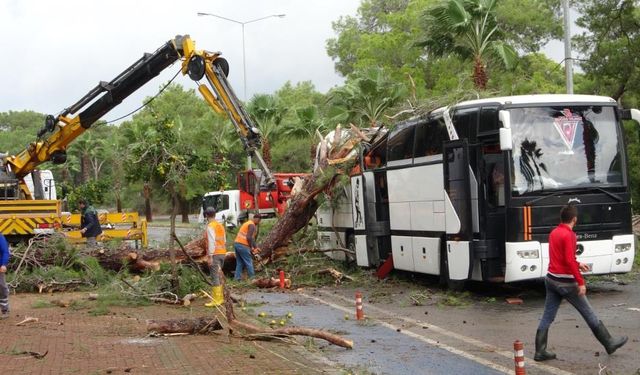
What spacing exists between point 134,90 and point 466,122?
901 cm

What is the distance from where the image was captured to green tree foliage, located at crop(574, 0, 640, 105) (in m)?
22.0

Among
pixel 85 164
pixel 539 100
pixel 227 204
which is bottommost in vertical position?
pixel 227 204

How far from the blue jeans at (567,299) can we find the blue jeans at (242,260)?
9356 millimetres

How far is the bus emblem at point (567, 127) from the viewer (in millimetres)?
13195

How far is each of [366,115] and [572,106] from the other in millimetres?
20233

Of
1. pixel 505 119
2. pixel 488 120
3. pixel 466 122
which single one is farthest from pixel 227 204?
pixel 505 119

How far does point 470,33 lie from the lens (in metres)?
27.3

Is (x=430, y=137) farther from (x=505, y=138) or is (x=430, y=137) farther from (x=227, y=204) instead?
(x=227, y=204)

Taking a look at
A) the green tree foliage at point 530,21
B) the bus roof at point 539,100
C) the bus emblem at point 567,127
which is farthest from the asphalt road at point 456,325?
the green tree foliage at point 530,21

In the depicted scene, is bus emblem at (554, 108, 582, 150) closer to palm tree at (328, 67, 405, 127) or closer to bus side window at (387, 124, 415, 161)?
bus side window at (387, 124, 415, 161)

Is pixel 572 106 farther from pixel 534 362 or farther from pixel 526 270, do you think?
pixel 534 362

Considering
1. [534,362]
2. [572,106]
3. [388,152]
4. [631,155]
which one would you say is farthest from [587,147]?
[631,155]

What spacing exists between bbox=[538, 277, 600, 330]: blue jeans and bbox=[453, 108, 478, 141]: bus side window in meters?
5.36

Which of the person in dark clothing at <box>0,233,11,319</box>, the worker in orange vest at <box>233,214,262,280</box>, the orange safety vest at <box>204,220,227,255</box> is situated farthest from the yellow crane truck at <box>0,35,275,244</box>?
the person in dark clothing at <box>0,233,11,319</box>
